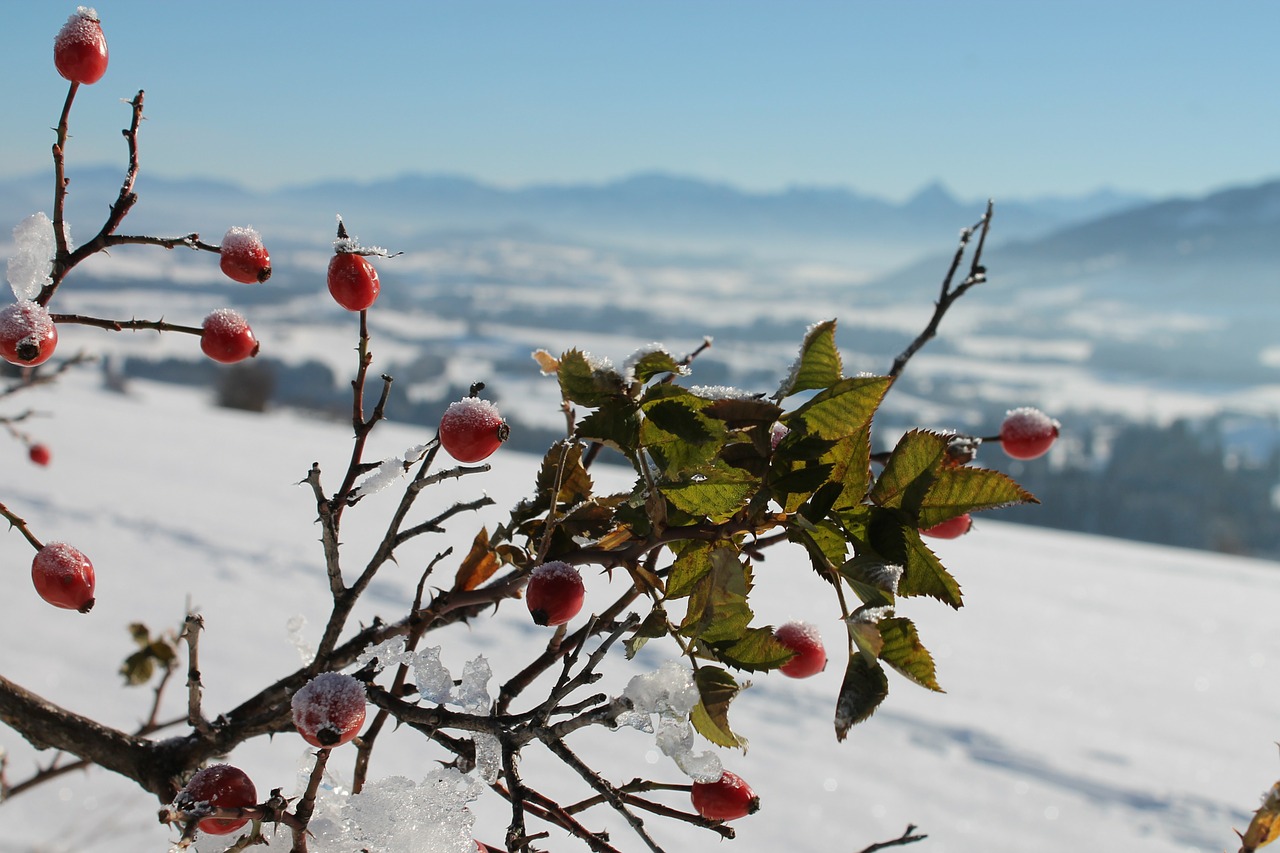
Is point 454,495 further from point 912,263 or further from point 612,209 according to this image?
point 612,209

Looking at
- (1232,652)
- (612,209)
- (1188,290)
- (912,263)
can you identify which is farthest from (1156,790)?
(612,209)

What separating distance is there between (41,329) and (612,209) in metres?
149

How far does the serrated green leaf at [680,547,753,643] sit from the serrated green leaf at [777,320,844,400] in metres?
0.10

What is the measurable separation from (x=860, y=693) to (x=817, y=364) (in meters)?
0.17

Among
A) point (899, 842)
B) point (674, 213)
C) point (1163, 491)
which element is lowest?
point (899, 842)

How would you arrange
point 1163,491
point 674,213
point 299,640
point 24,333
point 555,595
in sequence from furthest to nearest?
point 674,213 → point 1163,491 → point 299,640 → point 24,333 → point 555,595

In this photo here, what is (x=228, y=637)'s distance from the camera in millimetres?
2303

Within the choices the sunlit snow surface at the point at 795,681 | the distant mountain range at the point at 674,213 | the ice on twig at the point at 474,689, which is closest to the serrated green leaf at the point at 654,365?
the ice on twig at the point at 474,689

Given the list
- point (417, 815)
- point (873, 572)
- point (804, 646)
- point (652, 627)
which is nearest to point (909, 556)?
point (873, 572)

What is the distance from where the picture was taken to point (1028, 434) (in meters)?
0.83

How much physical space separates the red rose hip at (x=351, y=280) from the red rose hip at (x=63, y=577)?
27 centimetres

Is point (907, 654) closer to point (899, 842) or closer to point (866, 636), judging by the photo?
point (866, 636)

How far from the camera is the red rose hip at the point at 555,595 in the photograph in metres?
0.52

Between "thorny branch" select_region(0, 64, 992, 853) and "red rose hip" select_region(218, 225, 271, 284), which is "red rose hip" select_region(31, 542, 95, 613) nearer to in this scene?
"thorny branch" select_region(0, 64, 992, 853)
